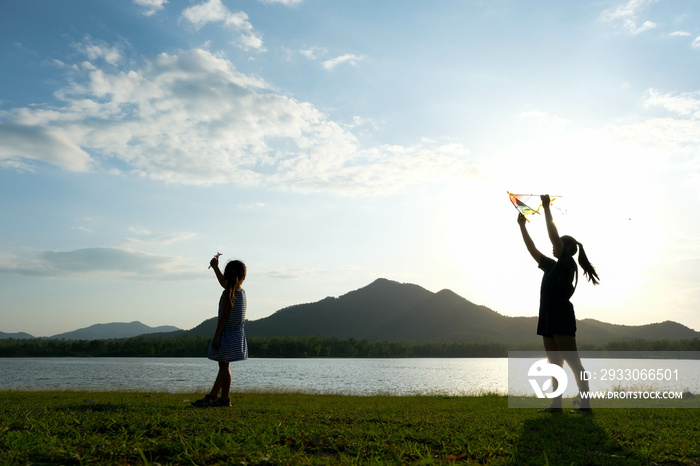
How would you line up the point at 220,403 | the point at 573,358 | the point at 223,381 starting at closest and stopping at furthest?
the point at 573,358, the point at 220,403, the point at 223,381

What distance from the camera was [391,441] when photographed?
175 inches

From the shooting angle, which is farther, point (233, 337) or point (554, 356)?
point (233, 337)

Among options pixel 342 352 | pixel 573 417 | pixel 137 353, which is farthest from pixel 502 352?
pixel 573 417

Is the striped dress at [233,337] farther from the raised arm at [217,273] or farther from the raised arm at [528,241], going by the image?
the raised arm at [528,241]

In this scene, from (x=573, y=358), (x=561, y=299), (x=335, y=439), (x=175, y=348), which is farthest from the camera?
(x=175, y=348)

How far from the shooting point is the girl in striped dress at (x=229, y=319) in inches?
316

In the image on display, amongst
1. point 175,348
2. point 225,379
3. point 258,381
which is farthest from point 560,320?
point 175,348

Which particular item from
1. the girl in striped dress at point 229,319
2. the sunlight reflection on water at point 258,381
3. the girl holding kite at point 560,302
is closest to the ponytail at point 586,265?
the girl holding kite at point 560,302

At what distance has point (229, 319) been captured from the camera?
8188 millimetres

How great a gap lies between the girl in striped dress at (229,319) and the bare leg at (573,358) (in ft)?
16.1

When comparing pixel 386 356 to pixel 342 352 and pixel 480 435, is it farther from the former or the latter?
pixel 480 435

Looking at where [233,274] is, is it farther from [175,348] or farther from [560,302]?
[175,348]

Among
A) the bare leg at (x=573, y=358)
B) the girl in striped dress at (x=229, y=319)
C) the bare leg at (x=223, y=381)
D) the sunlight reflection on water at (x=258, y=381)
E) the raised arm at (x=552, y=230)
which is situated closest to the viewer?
the bare leg at (x=573, y=358)

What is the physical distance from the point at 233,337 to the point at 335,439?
4.13 metres
